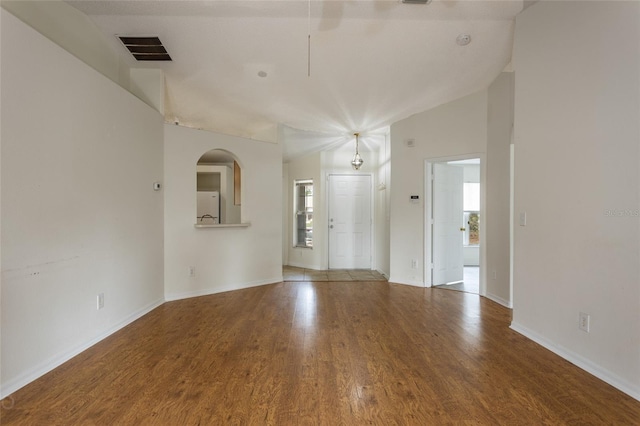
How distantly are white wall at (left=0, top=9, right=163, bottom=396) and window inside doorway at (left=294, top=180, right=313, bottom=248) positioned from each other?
3.50m

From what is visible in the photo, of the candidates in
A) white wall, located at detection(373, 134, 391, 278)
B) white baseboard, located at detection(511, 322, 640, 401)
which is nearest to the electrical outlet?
white baseboard, located at detection(511, 322, 640, 401)

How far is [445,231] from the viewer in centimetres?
460

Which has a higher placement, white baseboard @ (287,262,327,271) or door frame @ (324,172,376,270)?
door frame @ (324,172,376,270)

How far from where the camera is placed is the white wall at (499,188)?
3.46 meters

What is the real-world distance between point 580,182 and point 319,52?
2554 millimetres

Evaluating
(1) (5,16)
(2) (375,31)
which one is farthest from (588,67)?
(1) (5,16)

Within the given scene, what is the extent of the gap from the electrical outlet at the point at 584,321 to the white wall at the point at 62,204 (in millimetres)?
3913

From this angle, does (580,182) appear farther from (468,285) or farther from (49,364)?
(49,364)

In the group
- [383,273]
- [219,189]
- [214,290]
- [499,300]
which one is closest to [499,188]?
[499,300]

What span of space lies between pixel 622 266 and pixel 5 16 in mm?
4258

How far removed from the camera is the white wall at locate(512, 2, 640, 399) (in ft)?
5.98

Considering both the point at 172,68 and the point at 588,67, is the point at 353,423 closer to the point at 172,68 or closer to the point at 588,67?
the point at 588,67

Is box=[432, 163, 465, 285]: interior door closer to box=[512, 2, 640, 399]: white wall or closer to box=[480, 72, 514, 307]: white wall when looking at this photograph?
box=[480, 72, 514, 307]: white wall

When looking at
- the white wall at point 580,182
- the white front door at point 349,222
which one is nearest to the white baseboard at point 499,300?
the white wall at point 580,182
